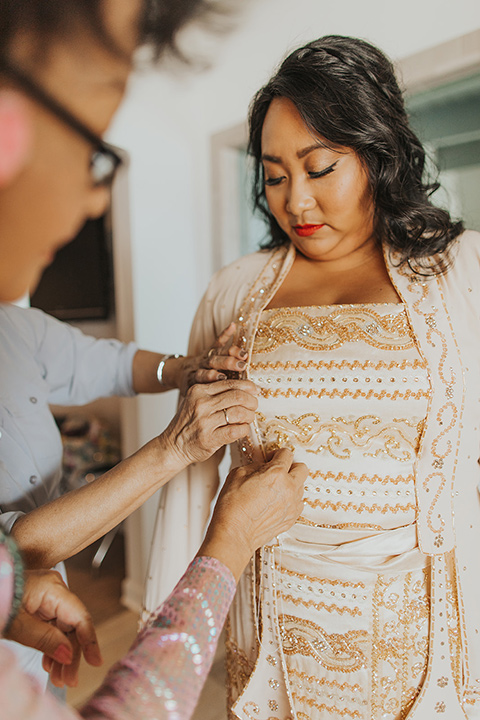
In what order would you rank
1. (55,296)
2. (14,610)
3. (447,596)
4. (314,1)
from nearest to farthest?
(14,610), (55,296), (447,596), (314,1)

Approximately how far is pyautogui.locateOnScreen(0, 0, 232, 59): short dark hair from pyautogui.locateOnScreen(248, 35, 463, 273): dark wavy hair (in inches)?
9.7

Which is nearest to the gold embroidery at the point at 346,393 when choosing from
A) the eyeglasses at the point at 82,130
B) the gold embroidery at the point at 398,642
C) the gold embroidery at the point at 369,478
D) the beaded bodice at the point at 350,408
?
the beaded bodice at the point at 350,408

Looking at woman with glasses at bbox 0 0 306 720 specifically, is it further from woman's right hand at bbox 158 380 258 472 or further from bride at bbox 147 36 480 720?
bride at bbox 147 36 480 720

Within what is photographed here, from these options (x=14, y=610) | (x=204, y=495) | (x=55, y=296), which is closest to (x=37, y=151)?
(x=55, y=296)

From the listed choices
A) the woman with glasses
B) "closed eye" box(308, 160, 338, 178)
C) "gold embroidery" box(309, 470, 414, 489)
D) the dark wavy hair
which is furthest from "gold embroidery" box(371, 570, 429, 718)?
"closed eye" box(308, 160, 338, 178)

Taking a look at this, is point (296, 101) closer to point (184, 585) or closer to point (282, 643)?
point (184, 585)

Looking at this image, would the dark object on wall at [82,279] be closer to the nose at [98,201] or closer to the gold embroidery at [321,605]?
the nose at [98,201]

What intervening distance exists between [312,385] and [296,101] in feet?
1.36

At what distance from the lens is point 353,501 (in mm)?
665

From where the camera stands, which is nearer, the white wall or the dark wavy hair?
the white wall

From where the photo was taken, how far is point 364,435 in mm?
656

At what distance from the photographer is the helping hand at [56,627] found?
41cm

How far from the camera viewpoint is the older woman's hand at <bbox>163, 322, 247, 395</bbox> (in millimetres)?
648

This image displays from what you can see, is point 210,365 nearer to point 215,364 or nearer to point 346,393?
point 215,364
